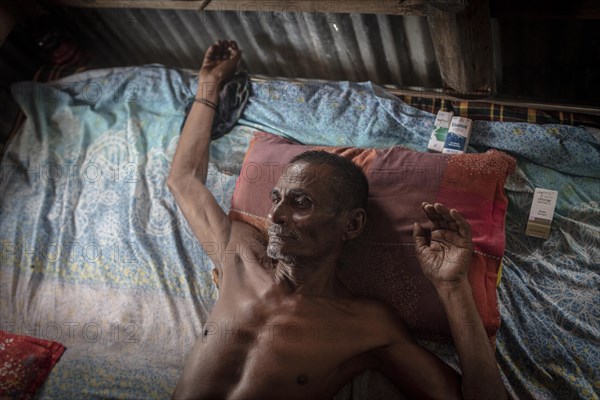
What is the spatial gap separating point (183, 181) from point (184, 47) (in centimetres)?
133

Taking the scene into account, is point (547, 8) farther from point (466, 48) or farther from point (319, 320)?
point (319, 320)

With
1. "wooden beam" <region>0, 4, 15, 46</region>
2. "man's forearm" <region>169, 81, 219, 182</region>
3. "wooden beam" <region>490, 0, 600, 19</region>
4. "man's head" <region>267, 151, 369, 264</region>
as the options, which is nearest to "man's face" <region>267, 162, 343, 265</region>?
"man's head" <region>267, 151, 369, 264</region>

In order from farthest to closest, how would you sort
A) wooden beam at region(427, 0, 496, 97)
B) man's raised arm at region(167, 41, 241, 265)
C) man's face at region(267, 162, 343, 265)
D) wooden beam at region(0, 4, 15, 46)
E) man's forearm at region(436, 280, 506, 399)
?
wooden beam at region(0, 4, 15, 46), man's raised arm at region(167, 41, 241, 265), wooden beam at region(427, 0, 496, 97), man's face at region(267, 162, 343, 265), man's forearm at region(436, 280, 506, 399)

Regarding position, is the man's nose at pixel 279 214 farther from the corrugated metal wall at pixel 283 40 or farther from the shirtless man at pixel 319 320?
the corrugated metal wall at pixel 283 40

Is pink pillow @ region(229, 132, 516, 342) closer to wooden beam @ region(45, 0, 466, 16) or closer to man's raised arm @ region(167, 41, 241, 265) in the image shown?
man's raised arm @ region(167, 41, 241, 265)

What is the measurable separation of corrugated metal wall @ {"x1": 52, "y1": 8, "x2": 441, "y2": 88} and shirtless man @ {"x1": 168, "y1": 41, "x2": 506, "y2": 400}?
43.2 inches

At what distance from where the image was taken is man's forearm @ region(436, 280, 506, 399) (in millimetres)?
1795

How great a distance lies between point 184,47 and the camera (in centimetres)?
344

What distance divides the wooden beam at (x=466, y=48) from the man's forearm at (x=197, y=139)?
3.76 feet

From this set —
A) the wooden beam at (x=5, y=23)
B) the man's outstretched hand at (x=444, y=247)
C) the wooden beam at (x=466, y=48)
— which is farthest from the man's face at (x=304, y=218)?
the wooden beam at (x=5, y=23)

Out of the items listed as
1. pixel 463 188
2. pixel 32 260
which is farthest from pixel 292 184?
pixel 32 260

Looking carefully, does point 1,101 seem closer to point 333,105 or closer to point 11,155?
point 11,155

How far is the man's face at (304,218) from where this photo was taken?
1959 mm

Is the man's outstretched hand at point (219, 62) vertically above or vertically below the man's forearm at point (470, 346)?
above
